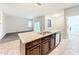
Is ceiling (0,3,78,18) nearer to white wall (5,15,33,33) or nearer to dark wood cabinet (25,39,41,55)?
dark wood cabinet (25,39,41,55)

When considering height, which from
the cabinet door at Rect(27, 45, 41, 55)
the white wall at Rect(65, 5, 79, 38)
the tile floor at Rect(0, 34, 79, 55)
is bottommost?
the tile floor at Rect(0, 34, 79, 55)

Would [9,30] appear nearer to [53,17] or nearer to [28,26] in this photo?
[28,26]

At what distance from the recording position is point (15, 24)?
36.6ft

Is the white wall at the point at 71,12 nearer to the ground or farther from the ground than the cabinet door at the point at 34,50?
farther from the ground

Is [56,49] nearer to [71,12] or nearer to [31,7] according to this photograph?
[31,7]

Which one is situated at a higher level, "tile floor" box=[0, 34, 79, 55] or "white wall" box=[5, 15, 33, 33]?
"white wall" box=[5, 15, 33, 33]

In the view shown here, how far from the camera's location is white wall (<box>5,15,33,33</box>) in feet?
33.1

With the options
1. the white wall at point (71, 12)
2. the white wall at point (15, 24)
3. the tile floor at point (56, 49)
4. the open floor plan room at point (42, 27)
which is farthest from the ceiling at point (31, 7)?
the white wall at point (15, 24)

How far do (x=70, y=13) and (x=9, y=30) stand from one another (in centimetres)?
672

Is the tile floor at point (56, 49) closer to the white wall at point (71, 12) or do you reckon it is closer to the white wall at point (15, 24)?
the white wall at point (71, 12)

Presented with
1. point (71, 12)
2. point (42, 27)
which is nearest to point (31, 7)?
point (42, 27)

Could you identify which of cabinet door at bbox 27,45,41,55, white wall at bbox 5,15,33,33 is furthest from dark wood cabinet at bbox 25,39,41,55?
white wall at bbox 5,15,33,33

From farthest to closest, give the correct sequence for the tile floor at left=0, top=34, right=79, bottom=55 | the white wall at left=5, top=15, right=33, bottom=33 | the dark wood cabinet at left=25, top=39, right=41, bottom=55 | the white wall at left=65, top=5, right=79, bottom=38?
the white wall at left=5, top=15, right=33, bottom=33
the white wall at left=65, top=5, right=79, bottom=38
the tile floor at left=0, top=34, right=79, bottom=55
the dark wood cabinet at left=25, top=39, right=41, bottom=55

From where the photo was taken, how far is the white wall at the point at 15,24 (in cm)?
1009
